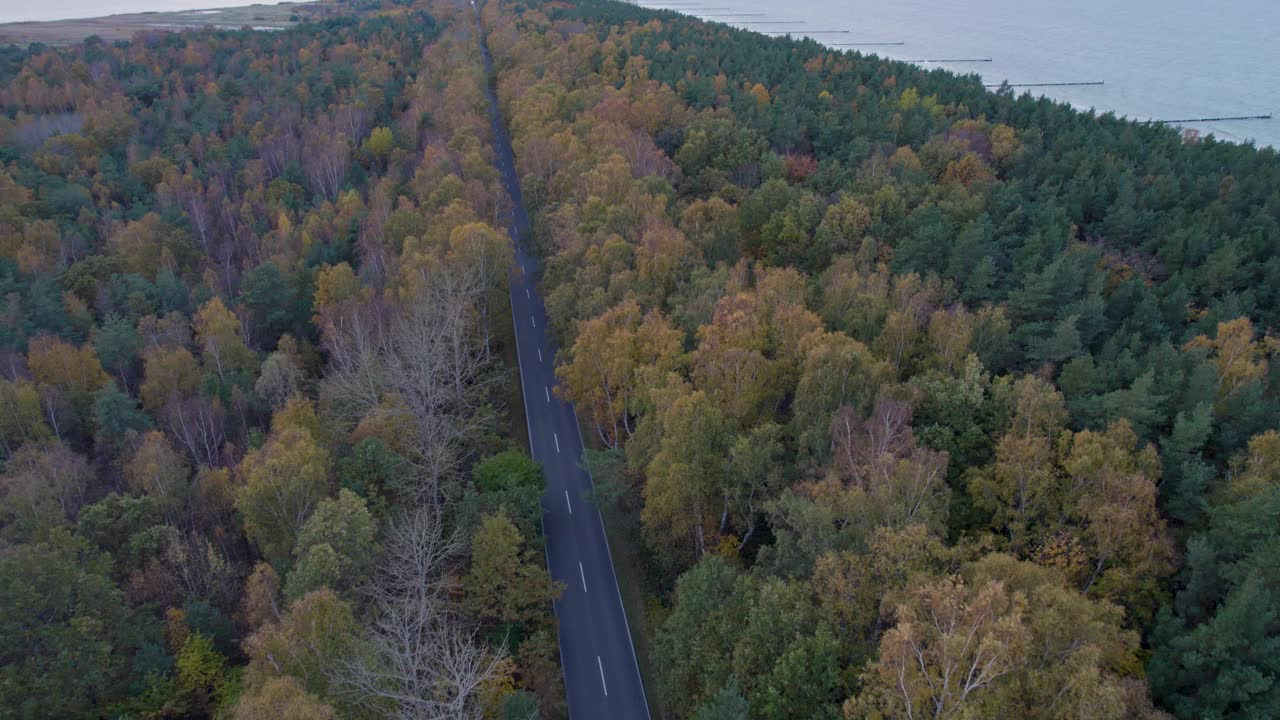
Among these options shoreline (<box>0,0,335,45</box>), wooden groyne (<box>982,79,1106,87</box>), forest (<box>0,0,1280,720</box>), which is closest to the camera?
forest (<box>0,0,1280,720</box>)

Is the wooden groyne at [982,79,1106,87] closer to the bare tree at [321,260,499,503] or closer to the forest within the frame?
the forest

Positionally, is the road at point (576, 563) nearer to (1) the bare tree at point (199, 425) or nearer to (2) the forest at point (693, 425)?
(2) the forest at point (693, 425)

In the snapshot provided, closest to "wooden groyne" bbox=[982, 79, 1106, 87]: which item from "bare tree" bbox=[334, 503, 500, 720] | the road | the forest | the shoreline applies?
the forest

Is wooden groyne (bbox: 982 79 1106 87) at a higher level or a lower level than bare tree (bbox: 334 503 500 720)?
higher

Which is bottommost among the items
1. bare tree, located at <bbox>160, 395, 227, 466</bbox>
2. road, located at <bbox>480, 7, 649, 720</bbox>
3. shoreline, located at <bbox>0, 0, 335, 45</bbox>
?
road, located at <bbox>480, 7, 649, 720</bbox>

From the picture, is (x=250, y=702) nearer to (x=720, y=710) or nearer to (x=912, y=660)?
(x=720, y=710)

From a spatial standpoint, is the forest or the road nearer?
the forest
